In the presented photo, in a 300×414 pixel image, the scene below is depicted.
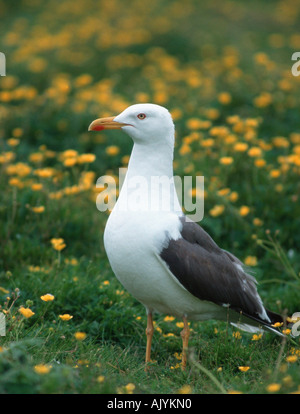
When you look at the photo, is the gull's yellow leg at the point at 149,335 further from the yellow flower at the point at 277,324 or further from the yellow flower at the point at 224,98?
the yellow flower at the point at 224,98

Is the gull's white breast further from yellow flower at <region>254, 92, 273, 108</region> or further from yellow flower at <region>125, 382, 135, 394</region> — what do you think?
yellow flower at <region>254, 92, 273, 108</region>

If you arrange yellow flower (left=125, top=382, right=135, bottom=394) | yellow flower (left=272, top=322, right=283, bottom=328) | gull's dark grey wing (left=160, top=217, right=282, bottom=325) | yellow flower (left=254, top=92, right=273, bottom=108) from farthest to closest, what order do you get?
yellow flower (left=254, top=92, right=273, bottom=108) → yellow flower (left=272, top=322, right=283, bottom=328) → gull's dark grey wing (left=160, top=217, right=282, bottom=325) → yellow flower (left=125, top=382, right=135, bottom=394)

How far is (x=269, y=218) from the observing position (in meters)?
5.88

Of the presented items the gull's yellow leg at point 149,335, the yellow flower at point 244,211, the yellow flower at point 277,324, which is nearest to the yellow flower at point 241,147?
the yellow flower at point 244,211

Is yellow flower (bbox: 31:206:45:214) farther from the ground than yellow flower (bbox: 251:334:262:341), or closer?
farther from the ground

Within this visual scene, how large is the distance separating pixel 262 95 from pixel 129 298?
4.32 metres

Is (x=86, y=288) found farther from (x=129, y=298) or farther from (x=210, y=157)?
(x=210, y=157)

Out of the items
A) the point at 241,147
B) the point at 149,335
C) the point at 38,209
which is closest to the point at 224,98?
the point at 241,147

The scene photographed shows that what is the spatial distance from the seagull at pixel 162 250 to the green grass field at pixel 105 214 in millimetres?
304

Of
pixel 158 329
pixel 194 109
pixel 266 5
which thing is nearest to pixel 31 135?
pixel 194 109

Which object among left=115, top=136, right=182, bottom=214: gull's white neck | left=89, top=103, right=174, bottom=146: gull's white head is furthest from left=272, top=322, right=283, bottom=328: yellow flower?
left=89, top=103, right=174, bottom=146: gull's white head

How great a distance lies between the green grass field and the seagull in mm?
304

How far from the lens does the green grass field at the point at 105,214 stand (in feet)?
12.7

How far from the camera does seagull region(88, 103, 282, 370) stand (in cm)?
382
